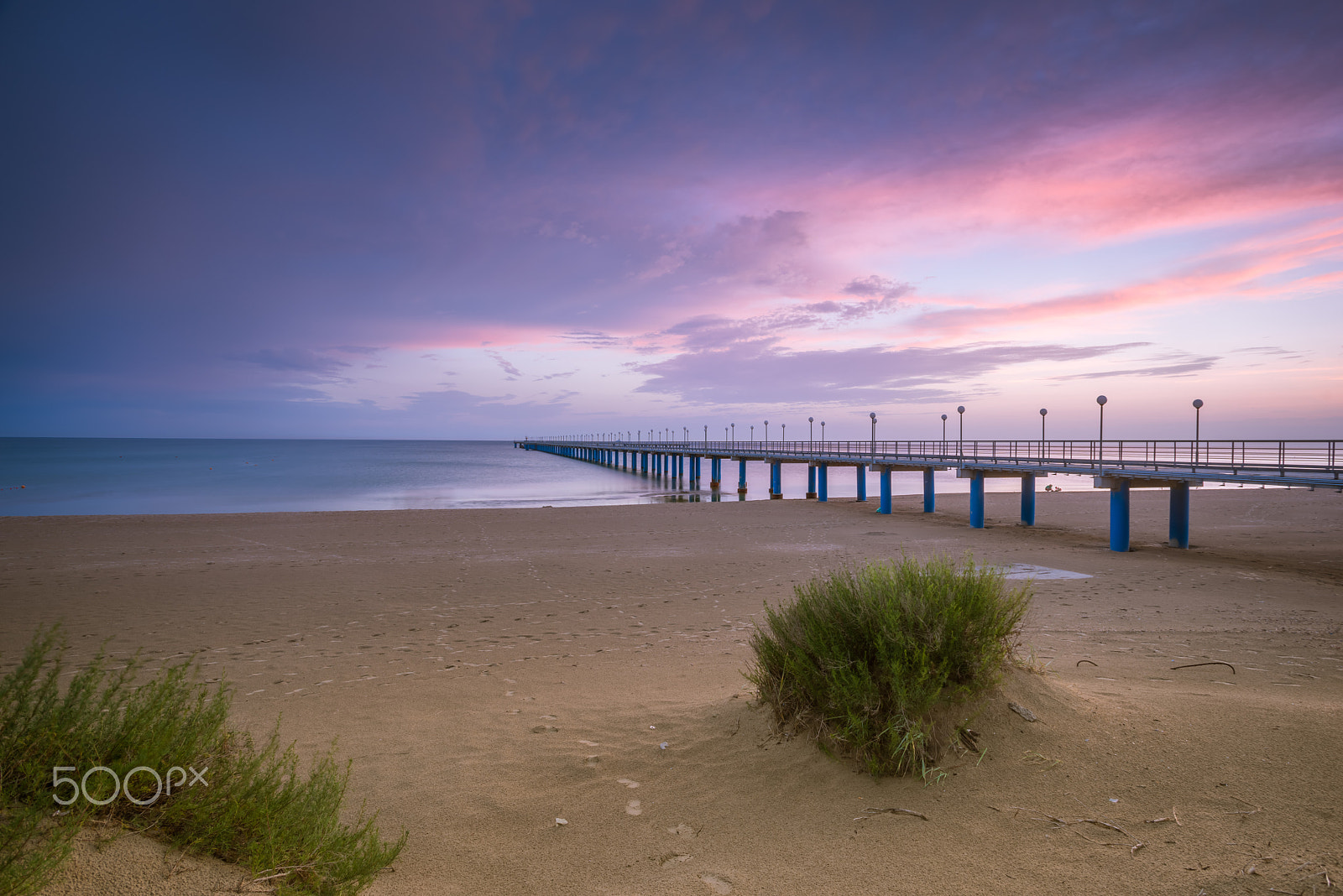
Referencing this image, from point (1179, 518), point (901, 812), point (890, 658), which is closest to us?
point (901, 812)

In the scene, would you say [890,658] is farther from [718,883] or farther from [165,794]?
[165,794]

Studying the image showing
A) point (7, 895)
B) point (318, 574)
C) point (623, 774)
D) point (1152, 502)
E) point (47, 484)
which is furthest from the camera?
point (47, 484)

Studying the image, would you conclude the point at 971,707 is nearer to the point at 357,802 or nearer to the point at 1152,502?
the point at 357,802

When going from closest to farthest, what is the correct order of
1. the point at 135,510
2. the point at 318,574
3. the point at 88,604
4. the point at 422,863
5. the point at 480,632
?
1. the point at 422,863
2. the point at 480,632
3. the point at 88,604
4. the point at 318,574
5. the point at 135,510

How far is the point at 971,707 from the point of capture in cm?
431

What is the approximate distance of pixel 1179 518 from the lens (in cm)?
1758

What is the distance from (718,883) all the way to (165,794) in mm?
2477

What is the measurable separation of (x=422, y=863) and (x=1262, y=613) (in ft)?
38.2

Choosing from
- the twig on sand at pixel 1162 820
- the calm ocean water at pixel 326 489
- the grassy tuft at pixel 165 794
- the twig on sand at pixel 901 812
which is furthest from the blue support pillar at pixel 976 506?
the grassy tuft at pixel 165 794

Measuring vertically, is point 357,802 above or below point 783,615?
below

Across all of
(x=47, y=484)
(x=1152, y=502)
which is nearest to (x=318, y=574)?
(x=1152, y=502)

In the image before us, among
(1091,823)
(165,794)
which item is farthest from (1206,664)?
(165,794)

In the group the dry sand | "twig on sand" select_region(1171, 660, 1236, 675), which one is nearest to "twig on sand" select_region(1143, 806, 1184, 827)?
the dry sand

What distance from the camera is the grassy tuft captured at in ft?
8.75
